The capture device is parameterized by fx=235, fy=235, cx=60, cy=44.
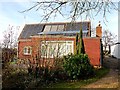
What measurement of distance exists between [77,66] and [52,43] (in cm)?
594

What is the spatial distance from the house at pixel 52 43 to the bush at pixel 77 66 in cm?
136

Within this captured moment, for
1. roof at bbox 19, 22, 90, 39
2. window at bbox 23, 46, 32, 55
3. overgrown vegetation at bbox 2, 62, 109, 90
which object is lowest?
overgrown vegetation at bbox 2, 62, 109, 90

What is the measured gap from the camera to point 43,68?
18.6 metres

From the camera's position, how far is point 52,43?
24688mm

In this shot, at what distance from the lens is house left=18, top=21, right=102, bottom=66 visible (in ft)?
67.6

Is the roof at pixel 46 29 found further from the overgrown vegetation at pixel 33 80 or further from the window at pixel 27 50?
the overgrown vegetation at pixel 33 80

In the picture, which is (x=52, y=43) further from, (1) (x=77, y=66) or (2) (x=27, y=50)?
(2) (x=27, y=50)

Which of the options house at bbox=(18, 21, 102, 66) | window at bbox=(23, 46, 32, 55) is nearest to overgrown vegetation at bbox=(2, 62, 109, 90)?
house at bbox=(18, 21, 102, 66)

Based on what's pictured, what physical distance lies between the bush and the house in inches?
53.6

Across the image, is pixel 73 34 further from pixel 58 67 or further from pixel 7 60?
pixel 7 60

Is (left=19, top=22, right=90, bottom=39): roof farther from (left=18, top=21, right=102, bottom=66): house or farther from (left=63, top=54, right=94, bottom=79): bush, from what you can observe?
(left=63, top=54, right=94, bottom=79): bush

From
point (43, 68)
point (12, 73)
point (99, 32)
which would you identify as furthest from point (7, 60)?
point (99, 32)

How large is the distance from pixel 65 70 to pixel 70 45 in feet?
34.4

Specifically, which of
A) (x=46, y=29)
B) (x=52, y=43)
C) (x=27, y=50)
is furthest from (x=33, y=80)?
(x=46, y=29)
